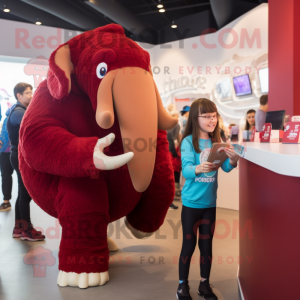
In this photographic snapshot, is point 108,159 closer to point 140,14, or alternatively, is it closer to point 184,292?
point 184,292

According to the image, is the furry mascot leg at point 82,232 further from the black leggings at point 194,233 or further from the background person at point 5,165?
the background person at point 5,165

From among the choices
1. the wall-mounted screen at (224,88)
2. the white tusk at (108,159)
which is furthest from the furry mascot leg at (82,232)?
the wall-mounted screen at (224,88)

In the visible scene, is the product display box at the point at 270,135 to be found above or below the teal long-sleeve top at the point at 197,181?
above

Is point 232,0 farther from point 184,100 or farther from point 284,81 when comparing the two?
point 284,81

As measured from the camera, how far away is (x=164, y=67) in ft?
27.3

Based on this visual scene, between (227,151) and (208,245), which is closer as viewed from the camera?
(227,151)

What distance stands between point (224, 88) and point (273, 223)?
250 inches

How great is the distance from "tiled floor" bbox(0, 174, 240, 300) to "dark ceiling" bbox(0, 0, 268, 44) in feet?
15.3

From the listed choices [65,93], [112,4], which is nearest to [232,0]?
[112,4]

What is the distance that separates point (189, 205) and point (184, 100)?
6.60 metres

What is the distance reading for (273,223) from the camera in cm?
115

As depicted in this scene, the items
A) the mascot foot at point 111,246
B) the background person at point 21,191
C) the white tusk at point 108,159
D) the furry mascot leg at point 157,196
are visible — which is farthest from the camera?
the background person at point 21,191

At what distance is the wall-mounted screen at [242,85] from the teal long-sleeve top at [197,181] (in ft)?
16.6

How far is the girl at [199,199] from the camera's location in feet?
5.83
